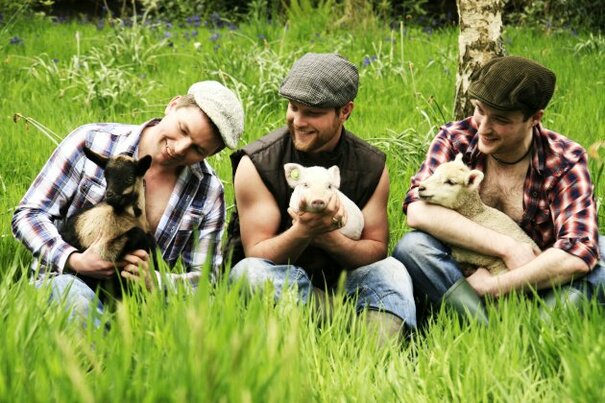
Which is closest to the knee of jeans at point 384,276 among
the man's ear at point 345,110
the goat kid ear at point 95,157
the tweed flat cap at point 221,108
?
the man's ear at point 345,110

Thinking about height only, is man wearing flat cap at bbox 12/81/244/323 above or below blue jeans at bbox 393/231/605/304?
above

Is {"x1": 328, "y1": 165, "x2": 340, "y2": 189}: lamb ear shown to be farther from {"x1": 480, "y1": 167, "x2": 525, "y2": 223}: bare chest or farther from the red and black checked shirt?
{"x1": 480, "y1": 167, "x2": 525, "y2": 223}: bare chest

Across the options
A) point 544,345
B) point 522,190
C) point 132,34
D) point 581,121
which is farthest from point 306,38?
point 544,345

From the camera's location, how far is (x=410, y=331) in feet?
12.4

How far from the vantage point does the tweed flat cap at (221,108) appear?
354 centimetres

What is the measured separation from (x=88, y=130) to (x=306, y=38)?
6.26 metres

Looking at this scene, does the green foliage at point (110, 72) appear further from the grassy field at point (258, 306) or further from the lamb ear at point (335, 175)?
the lamb ear at point (335, 175)

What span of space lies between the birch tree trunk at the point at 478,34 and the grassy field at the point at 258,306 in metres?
0.39

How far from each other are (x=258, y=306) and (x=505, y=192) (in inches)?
71.0

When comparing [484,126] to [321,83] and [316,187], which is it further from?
[316,187]

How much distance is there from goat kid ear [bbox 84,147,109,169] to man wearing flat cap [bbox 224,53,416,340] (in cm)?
67

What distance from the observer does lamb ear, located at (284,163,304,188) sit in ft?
11.9

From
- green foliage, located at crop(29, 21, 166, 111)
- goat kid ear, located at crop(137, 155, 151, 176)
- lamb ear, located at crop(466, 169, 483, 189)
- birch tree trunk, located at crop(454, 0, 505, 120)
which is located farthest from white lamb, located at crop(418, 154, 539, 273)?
green foliage, located at crop(29, 21, 166, 111)

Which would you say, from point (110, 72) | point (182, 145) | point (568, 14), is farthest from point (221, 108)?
point (568, 14)
